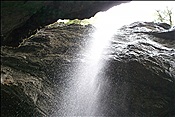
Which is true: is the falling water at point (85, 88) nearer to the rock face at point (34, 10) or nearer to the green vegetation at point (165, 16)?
the rock face at point (34, 10)

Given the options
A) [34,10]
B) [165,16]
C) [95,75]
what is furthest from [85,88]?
[165,16]

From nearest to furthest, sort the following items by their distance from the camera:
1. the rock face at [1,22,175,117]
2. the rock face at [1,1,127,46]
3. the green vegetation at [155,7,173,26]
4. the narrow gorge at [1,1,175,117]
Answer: the rock face at [1,1,127,46]
the rock face at [1,22,175,117]
the narrow gorge at [1,1,175,117]
the green vegetation at [155,7,173,26]

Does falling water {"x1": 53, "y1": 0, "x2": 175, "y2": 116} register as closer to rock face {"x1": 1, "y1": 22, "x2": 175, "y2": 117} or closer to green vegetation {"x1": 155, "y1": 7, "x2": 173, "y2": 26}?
rock face {"x1": 1, "y1": 22, "x2": 175, "y2": 117}

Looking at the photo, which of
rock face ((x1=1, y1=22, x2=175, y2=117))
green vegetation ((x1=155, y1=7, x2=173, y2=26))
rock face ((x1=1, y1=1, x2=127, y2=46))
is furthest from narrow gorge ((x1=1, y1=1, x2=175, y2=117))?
green vegetation ((x1=155, y1=7, x2=173, y2=26))

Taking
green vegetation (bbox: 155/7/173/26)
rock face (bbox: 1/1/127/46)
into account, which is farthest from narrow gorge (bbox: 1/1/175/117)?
green vegetation (bbox: 155/7/173/26)

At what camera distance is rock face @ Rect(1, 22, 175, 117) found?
682 cm

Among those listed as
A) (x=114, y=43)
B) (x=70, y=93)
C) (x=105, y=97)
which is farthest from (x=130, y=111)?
(x=114, y=43)

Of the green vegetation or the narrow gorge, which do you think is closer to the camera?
the narrow gorge

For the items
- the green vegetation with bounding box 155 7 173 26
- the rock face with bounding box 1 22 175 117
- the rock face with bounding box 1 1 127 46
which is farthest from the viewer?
the green vegetation with bounding box 155 7 173 26

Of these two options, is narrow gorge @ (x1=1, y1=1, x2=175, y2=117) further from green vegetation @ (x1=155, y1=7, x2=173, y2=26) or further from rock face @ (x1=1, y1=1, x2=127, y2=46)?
green vegetation @ (x1=155, y1=7, x2=173, y2=26)

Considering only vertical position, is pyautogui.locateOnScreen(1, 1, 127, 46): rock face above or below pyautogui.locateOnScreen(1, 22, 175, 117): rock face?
above

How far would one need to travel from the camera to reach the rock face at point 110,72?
682 centimetres

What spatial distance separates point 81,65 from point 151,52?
2675mm

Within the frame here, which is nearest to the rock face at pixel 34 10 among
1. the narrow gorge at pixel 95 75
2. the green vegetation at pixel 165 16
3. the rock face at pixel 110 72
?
the rock face at pixel 110 72
